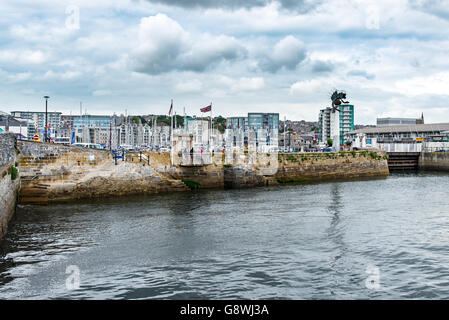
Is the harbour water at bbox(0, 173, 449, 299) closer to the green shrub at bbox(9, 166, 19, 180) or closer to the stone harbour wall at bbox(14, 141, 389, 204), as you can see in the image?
the green shrub at bbox(9, 166, 19, 180)

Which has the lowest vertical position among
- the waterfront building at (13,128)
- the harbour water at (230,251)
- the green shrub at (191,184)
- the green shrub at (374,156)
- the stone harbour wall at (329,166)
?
the harbour water at (230,251)

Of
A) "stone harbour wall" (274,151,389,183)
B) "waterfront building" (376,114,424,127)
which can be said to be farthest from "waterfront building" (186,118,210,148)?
"waterfront building" (376,114,424,127)

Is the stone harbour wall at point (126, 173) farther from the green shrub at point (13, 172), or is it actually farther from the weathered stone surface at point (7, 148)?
the green shrub at point (13, 172)

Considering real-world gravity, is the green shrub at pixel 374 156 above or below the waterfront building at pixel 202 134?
below

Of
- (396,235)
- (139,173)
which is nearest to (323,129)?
(139,173)

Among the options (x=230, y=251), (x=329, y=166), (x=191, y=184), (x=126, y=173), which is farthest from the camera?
(x=329, y=166)

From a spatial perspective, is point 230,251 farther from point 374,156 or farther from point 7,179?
point 374,156

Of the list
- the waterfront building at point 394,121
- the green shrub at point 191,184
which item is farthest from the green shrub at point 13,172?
the waterfront building at point 394,121

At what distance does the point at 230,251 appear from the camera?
17.7m

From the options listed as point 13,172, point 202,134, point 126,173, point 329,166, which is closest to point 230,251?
point 13,172

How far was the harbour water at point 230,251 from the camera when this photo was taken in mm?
13289

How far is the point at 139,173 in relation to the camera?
37094mm

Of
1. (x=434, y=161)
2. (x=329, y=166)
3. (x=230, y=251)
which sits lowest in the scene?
(x=230, y=251)

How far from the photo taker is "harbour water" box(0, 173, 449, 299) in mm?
13289
